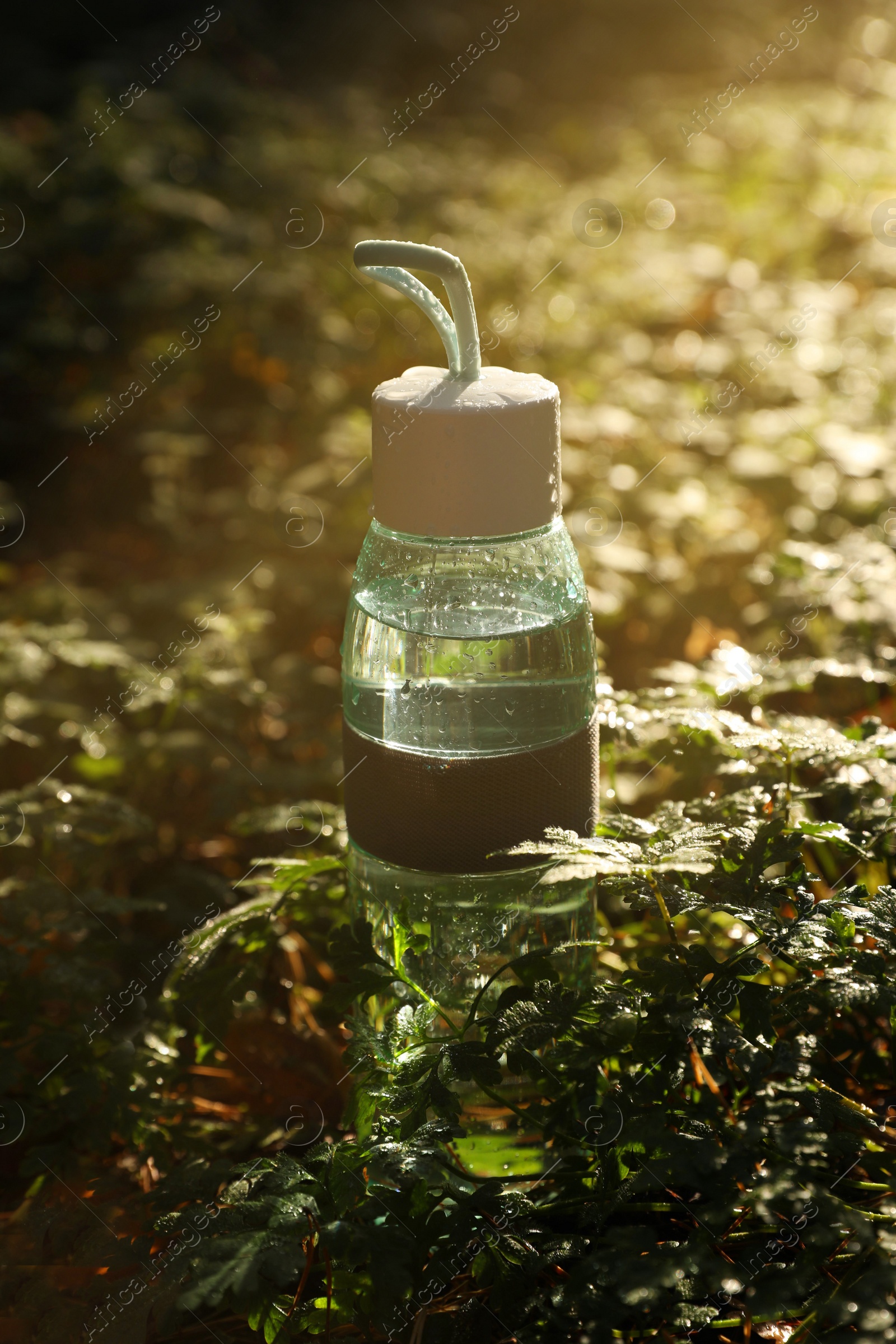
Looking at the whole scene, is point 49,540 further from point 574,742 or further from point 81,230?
point 574,742

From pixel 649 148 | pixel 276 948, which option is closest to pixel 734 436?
pixel 276 948

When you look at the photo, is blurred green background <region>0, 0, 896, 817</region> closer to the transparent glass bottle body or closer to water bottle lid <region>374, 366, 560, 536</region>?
the transparent glass bottle body

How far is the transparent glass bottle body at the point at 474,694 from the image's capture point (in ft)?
5.20

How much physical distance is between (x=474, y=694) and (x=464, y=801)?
0.16 metres

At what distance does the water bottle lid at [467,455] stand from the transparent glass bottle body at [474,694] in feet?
0.21

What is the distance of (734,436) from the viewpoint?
4098 millimetres

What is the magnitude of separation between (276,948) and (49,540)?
8.33ft

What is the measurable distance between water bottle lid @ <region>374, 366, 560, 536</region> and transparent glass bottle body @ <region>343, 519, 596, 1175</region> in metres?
0.07

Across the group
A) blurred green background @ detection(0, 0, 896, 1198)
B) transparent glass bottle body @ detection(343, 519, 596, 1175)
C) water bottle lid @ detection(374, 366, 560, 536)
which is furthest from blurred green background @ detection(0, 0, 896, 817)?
water bottle lid @ detection(374, 366, 560, 536)

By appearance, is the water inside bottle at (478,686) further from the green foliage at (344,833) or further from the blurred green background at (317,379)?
the blurred green background at (317,379)

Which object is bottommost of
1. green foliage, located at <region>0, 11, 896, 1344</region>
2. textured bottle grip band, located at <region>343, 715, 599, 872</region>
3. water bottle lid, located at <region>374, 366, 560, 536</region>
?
green foliage, located at <region>0, 11, 896, 1344</region>

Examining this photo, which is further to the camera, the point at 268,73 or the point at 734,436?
the point at 268,73

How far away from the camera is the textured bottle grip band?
1.54m

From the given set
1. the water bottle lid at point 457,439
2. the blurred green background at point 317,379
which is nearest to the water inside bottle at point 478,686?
the water bottle lid at point 457,439
